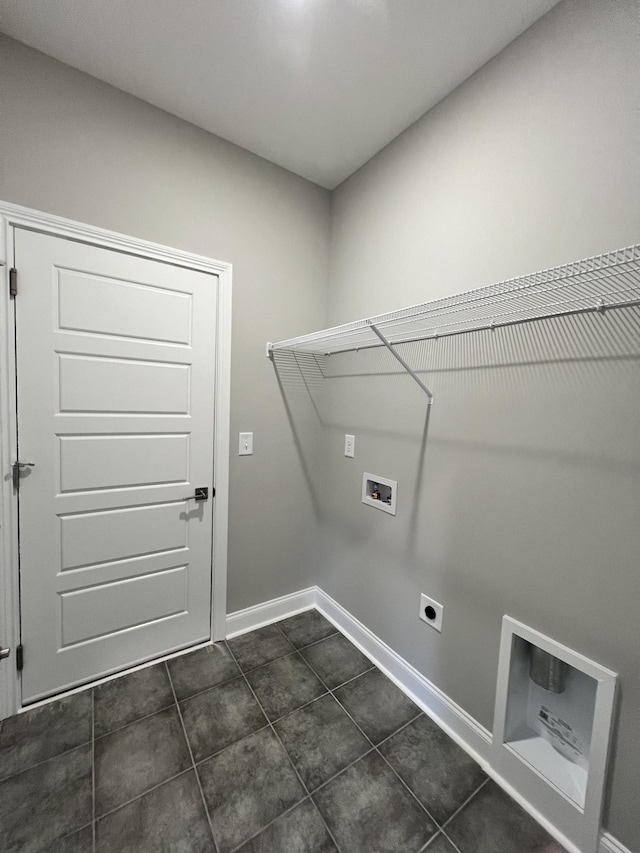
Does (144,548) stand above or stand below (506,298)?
below

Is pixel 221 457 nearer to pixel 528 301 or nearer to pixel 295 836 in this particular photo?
pixel 295 836

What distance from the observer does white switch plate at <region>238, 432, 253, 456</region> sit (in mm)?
1912

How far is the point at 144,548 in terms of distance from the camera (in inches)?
66.0

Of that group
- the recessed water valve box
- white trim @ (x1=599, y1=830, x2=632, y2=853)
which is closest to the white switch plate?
the recessed water valve box

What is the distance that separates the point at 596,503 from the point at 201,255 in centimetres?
198

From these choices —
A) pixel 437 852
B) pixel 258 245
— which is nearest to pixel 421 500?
pixel 437 852

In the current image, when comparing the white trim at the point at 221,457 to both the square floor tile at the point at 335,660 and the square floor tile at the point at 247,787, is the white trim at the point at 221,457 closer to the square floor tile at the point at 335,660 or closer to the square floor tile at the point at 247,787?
the square floor tile at the point at 335,660

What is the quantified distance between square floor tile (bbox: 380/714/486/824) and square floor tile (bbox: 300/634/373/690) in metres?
0.37

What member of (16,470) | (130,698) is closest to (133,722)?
(130,698)

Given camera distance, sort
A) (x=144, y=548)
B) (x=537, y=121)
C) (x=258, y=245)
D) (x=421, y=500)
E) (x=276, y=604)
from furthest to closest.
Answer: (x=276, y=604) → (x=258, y=245) → (x=144, y=548) → (x=421, y=500) → (x=537, y=121)

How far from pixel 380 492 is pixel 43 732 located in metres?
1.78

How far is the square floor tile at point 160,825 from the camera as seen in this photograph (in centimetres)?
101

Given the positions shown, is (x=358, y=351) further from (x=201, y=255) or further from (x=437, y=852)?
(x=437, y=852)

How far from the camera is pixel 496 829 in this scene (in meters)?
1.09
